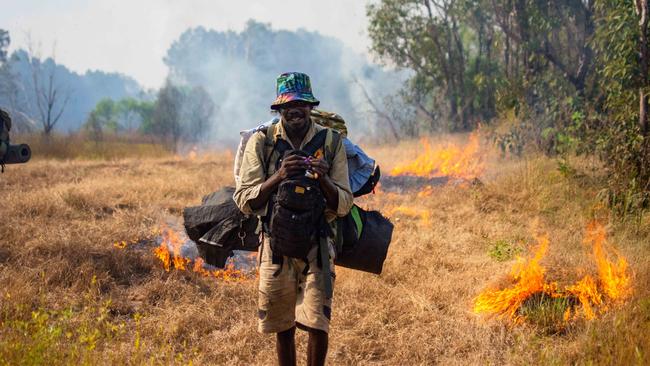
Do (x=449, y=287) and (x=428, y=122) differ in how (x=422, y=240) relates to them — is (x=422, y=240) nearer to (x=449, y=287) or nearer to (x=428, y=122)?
(x=449, y=287)

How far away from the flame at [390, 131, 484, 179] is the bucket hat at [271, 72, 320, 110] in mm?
8854

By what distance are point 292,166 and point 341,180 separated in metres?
0.40

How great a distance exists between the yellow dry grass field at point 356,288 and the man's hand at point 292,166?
1.29 m

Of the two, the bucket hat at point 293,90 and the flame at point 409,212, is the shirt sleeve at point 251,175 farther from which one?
the flame at point 409,212

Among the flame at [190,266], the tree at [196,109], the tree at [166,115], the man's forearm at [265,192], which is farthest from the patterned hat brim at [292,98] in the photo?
the tree at [196,109]

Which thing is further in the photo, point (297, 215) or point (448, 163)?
point (448, 163)

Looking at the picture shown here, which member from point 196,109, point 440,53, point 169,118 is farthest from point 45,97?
point 196,109

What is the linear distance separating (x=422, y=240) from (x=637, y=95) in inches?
135

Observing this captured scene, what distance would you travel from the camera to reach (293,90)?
2.90 m

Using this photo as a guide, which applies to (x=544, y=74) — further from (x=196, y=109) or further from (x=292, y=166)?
(x=196, y=109)

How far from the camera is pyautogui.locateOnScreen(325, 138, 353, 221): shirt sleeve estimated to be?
2.84 meters

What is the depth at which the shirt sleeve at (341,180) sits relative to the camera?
112 inches

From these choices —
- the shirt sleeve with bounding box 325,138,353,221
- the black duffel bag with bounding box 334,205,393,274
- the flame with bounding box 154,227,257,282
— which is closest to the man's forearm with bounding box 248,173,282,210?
the shirt sleeve with bounding box 325,138,353,221

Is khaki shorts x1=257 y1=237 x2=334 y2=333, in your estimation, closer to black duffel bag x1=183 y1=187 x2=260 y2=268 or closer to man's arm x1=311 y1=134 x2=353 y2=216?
man's arm x1=311 y1=134 x2=353 y2=216
